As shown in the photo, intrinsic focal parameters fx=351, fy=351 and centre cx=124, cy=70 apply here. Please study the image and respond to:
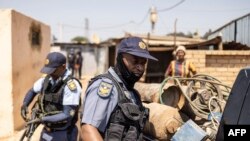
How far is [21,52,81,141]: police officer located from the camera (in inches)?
147

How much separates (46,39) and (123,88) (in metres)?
8.57

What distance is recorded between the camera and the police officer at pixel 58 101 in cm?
375

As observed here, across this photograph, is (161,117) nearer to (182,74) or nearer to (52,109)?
(52,109)

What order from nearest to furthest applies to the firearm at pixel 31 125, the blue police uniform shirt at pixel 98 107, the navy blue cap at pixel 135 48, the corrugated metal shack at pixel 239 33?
the blue police uniform shirt at pixel 98 107 → the navy blue cap at pixel 135 48 → the firearm at pixel 31 125 → the corrugated metal shack at pixel 239 33

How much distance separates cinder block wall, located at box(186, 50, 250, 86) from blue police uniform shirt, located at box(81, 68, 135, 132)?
5629 mm

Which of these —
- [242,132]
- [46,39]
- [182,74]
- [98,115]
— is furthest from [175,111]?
[46,39]

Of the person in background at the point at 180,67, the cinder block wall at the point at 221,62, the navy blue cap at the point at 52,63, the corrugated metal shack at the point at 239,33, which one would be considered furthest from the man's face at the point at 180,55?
the navy blue cap at the point at 52,63

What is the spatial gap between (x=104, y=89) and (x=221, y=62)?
613 centimetres

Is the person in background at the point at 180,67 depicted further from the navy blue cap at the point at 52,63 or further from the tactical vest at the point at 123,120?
the tactical vest at the point at 123,120

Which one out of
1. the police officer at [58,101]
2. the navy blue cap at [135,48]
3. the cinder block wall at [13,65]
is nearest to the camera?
the navy blue cap at [135,48]

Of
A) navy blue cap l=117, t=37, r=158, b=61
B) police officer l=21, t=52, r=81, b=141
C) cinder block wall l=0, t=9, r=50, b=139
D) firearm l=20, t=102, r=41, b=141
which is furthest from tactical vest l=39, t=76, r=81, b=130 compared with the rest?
cinder block wall l=0, t=9, r=50, b=139

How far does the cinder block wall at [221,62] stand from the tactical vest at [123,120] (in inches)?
216

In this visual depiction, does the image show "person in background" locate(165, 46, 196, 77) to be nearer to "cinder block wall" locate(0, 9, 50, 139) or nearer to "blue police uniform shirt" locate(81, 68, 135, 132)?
"cinder block wall" locate(0, 9, 50, 139)

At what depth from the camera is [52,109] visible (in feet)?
12.8
